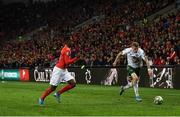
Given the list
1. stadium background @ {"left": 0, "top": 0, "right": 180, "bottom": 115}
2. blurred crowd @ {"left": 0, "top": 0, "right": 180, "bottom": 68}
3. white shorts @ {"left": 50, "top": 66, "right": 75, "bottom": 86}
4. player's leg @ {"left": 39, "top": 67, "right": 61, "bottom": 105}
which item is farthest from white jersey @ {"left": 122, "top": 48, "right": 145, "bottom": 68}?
blurred crowd @ {"left": 0, "top": 0, "right": 180, "bottom": 68}

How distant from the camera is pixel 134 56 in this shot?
1989 cm

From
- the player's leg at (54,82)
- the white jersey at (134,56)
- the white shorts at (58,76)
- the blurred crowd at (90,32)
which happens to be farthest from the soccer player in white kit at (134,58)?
the blurred crowd at (90,32)

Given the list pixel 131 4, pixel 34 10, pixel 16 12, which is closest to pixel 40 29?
pixel 34 10

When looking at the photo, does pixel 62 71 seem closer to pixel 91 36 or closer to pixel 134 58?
pixel 134 58

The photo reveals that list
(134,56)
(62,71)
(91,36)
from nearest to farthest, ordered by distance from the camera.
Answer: (62,71) → (134,56) → (91,36)

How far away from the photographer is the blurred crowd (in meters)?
33.4

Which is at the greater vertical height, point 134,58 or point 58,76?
point 134,58

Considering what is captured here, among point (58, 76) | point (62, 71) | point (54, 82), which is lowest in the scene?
point (54, 82)

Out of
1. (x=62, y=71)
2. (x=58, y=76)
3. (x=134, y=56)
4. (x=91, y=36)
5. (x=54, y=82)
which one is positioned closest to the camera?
(x=54, y=82)

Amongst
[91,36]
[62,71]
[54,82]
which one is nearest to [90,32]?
[91,36]

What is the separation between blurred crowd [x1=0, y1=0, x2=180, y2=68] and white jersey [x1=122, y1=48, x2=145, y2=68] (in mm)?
8862

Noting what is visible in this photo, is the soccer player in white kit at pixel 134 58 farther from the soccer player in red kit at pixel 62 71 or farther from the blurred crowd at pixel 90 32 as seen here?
the blurred crowd at pixel 90 32

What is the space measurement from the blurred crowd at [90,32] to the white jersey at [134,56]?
8862 millimetres

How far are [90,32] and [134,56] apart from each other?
25205 millimetres
